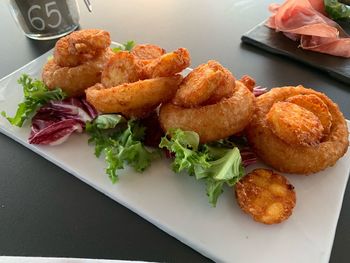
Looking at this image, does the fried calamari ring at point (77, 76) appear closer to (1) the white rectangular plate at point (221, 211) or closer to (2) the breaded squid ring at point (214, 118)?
(1) the white rectangular plate at point (221, 211)

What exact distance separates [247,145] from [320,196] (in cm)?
29

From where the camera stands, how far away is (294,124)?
1124 millimetres

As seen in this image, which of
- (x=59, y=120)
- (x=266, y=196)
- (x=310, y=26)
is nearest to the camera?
(x=266, y=196)

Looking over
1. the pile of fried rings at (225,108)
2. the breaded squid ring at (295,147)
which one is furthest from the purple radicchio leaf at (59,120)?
the breaded squid ring at (295,147)

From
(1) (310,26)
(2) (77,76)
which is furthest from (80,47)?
(1) (310,26)

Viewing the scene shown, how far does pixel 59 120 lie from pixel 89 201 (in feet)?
1.32

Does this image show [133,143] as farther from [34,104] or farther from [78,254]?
[34,104]

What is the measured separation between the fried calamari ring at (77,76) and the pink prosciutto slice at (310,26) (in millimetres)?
1153

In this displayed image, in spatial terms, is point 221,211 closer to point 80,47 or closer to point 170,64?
point 170,64

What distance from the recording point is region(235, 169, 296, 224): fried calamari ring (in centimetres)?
104

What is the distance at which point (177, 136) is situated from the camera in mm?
1121

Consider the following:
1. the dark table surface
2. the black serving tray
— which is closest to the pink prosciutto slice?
the black serving tray

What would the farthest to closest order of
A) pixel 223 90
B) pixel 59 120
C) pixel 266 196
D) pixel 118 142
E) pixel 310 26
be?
pixel 310 26, pixel 59 120, pixel 118 142, pixel 223 90, pixel 266 196

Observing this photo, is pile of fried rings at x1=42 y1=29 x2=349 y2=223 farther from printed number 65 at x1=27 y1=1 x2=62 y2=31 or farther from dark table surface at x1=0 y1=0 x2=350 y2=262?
printed number 65 at x1=27 y1=1 x2=62 y2=31
